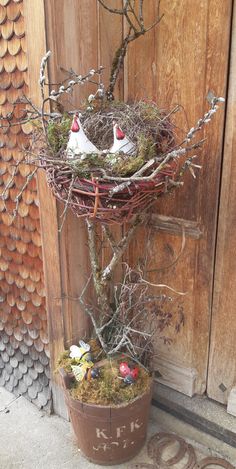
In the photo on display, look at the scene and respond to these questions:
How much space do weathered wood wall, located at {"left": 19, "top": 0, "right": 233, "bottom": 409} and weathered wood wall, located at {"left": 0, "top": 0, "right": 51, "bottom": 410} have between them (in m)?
0.14

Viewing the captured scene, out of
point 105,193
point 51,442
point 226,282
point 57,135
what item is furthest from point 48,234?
point 51,442

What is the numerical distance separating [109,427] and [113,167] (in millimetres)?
1250

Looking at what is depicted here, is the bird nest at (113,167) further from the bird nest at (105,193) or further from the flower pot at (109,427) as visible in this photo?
Result: the flower pot at (109,427)

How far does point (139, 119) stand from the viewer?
1.70 metres

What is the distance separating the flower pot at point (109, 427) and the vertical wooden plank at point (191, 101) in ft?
1.30

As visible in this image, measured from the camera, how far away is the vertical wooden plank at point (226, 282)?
1809 millimetres

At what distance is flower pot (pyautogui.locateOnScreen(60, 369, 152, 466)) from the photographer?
6.33 feet

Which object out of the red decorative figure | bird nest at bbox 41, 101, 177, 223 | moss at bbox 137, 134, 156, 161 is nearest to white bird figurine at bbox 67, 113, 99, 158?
bird nest at bbox 41, 101, 177, 223

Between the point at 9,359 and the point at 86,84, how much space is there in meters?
1.87

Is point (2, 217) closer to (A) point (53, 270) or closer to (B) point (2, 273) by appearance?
(B) point (2, 273)

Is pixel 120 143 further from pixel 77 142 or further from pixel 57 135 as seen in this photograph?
pixel 57 135

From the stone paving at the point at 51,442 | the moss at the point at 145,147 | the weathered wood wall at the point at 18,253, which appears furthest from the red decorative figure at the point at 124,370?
the moss at the point at 145,147

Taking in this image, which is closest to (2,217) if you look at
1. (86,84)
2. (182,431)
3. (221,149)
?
(86,84)

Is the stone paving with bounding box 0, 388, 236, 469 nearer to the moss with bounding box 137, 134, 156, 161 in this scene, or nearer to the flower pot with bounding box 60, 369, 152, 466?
the flower pot with bounding box 60, 369, 152, 466
